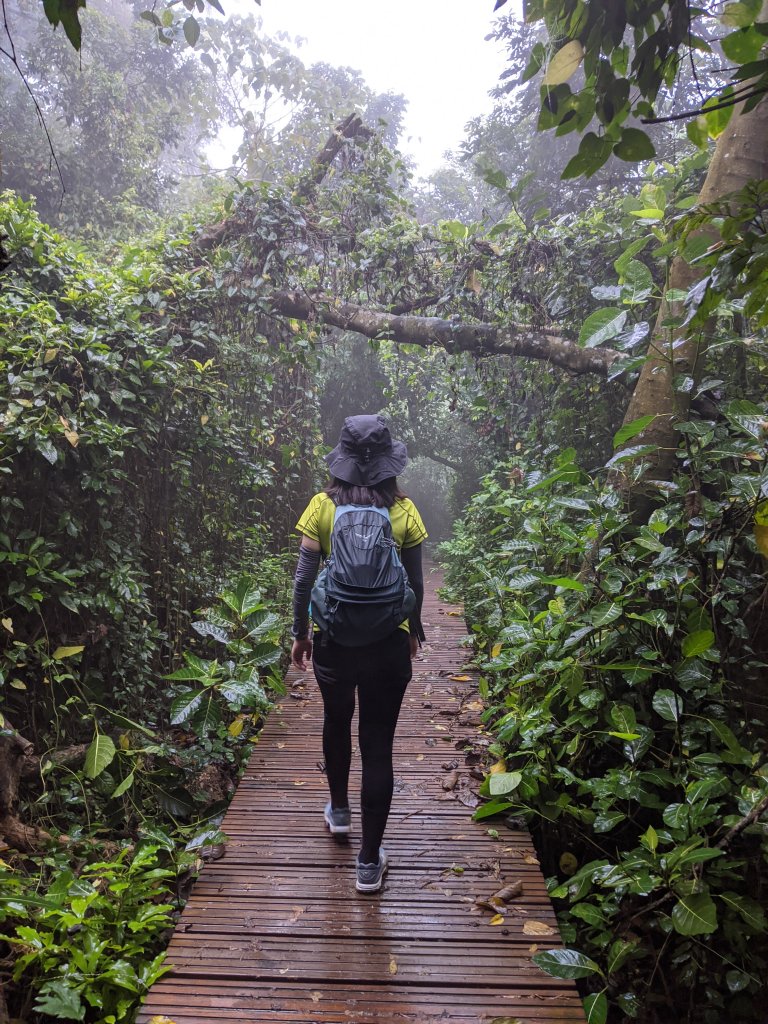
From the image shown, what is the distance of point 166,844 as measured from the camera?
286 centimetres

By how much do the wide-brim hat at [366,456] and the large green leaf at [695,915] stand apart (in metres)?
1.84

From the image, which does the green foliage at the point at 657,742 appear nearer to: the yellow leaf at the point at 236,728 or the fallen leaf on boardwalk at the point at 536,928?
the fallen leaf on boardwalk at the point at 536,928

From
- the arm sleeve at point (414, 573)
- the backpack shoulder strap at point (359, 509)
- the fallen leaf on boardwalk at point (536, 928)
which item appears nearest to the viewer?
the fallen leaf on boardwalk at point (536, 928)

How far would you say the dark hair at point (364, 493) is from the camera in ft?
8.59

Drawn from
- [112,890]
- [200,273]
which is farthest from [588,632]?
[200,273]

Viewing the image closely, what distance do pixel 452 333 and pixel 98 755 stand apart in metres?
4.56

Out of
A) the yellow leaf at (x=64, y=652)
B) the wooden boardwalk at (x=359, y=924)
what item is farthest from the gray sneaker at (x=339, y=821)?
the yellow leaf at (x=64, y=652)

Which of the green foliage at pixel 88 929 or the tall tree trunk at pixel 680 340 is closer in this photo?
the green foliage at pixel 88 929

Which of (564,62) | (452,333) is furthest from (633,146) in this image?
(452,333)

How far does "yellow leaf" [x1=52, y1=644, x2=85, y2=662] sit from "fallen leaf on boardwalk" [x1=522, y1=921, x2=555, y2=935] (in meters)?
2.39

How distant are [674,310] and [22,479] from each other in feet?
11.5

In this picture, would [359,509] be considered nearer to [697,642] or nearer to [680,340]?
[697,642]

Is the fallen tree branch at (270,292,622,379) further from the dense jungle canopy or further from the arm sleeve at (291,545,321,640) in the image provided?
the arm sleeve at (291,545,321,640)

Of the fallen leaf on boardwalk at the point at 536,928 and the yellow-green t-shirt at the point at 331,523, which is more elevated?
the yellow-green t-shirt at the point at 331,523
